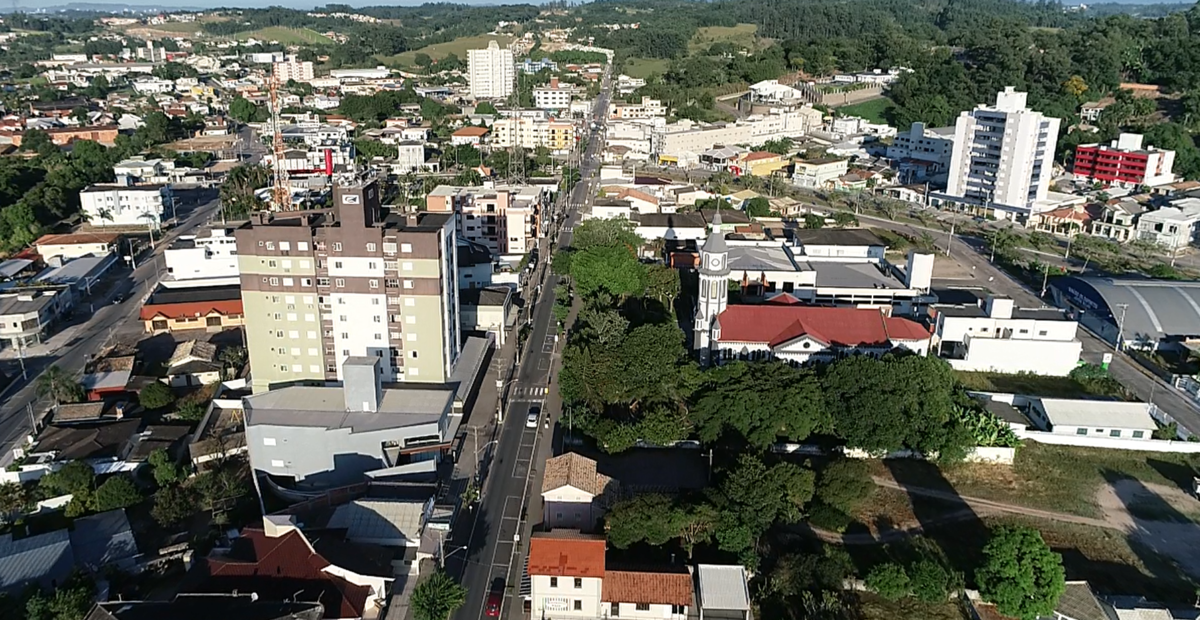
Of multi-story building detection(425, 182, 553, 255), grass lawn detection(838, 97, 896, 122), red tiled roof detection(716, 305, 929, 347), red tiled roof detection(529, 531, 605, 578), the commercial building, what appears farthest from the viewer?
grass lawn detection(838, 97, 896, 122)

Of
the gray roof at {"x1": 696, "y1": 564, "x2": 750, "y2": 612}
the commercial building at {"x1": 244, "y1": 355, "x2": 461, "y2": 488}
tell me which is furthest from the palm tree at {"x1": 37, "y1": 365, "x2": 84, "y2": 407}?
the gray roof at {"x1": 696, "y1": 564, "x2": 750, "y2": 612}

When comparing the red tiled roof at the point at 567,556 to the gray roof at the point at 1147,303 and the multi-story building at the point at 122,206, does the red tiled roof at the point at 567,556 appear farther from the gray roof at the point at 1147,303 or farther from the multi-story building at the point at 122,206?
the multi-story building at the point at 122,206

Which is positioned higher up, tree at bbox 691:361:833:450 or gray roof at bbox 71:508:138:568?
tree at bbox 691:361:833:450

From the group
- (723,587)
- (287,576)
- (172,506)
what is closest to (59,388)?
(172,506)

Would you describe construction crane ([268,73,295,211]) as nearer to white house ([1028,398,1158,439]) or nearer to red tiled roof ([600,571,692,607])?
red tiled roof ([600,571,692,607])

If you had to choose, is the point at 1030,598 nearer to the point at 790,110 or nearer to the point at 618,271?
the point at 618,271

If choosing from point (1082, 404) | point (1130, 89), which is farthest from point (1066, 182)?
point (1082, 404)

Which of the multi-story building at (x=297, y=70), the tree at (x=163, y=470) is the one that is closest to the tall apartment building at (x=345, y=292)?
the tree at (x=163, y=470)
